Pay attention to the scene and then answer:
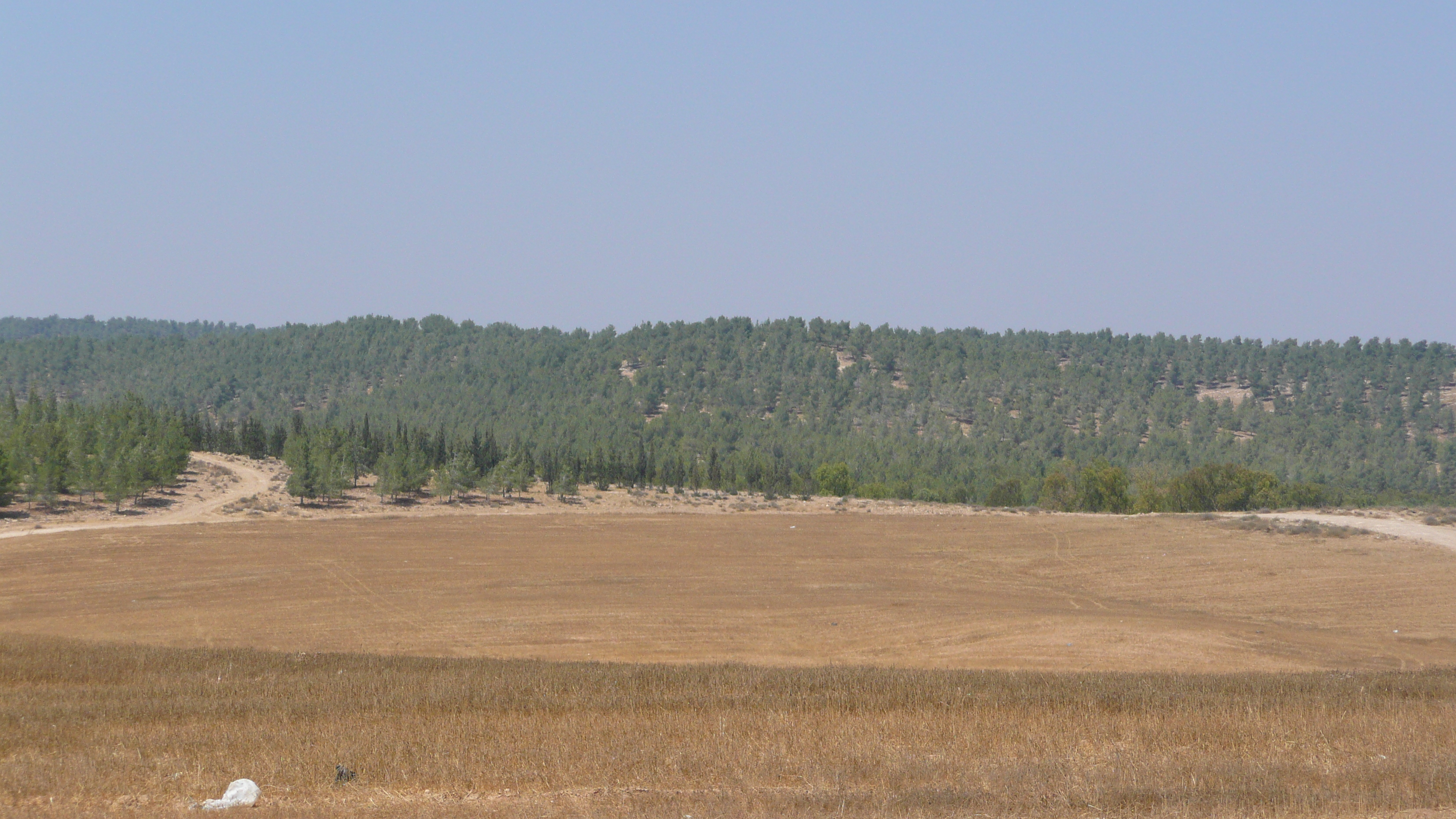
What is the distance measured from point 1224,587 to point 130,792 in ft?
142

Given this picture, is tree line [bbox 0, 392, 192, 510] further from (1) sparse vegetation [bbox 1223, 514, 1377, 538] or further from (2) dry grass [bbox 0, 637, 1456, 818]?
(1) sparse vegetation [bbox 1223, 514, 1377, 538]

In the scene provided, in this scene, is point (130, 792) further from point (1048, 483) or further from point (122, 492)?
point (1048, 483)

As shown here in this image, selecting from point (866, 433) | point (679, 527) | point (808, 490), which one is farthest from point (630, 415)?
point (679, 527)

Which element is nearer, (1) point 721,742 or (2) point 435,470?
(1) point 721,742

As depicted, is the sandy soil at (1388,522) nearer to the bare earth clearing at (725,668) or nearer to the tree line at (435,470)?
the bare earth clearing at (725,668)

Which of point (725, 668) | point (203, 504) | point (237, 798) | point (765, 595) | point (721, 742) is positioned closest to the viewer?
point (237, 798)

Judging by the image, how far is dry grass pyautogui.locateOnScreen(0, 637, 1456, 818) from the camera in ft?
42.2

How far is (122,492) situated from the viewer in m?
70.2

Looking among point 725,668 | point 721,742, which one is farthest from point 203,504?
point 721,742

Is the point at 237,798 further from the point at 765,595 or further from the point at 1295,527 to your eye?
the point at 1295,527

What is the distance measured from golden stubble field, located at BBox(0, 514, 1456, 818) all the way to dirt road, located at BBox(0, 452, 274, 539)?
12166 mm

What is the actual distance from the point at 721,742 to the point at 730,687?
454cm

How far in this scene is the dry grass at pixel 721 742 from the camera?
12.9m

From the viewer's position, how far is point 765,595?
43469 mm
